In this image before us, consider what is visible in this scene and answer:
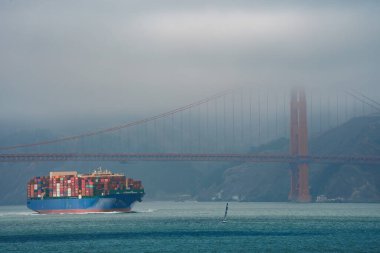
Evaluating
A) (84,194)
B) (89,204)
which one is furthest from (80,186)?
(89,204)

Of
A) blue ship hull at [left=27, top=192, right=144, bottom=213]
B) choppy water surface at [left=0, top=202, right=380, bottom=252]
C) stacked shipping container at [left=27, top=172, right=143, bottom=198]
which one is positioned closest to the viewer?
choppy water surface at [left=0, top=202, right=380, bottom=252]

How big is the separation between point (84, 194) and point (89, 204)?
152 cm

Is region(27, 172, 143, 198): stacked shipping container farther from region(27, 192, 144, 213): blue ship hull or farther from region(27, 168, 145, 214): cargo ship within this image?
region(27, 192, 144, 213): blue ship hull

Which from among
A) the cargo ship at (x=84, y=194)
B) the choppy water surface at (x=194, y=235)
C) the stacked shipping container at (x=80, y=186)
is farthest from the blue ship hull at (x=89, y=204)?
the choppy water surface at (x=194, y=235)

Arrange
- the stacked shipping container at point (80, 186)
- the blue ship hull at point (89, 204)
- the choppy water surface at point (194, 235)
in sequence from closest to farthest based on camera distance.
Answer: the choppy water surface at point (194, 235)
the blue ship hull at point (89, 204)
the stacked shipping container at point (80, 186)

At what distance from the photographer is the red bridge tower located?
610ft

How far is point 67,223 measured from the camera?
125 meters

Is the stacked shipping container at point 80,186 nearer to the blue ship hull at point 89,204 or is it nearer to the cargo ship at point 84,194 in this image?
the cargo ship at point 84,194

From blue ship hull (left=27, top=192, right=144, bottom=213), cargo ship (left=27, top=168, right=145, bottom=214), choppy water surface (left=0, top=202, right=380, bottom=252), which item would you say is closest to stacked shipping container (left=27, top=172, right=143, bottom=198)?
cargo ship (left=27, top=168, right=145, bottom=214)

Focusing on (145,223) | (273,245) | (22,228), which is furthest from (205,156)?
(273,245)

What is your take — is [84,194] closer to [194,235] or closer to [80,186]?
[80,186]

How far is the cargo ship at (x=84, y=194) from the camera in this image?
15150 centimetres

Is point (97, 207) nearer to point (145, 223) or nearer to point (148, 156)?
point (148, 156)

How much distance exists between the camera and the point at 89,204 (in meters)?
151
